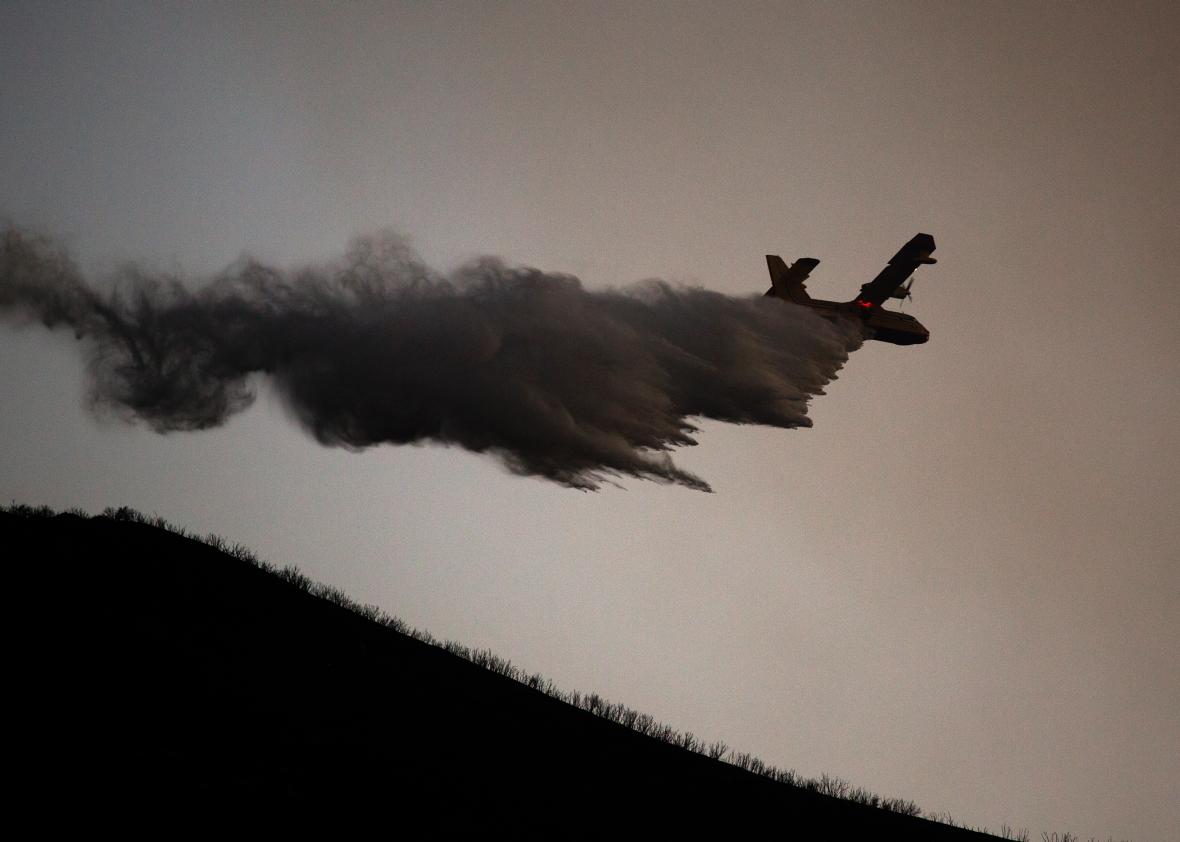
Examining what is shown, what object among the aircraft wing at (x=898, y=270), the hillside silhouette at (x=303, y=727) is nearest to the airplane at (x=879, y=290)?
the aircraft wing at (x=898, y=270)

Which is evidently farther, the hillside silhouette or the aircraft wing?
the aircraft wing

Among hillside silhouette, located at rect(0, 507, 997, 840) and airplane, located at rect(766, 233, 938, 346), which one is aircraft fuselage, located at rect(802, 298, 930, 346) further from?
hillside silhouette, located at rect(0, 507, 997, 840)

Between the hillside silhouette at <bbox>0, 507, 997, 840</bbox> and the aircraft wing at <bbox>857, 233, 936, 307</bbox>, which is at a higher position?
the aircraft wing at <bbox>857, 233, 936, 307</bbox>

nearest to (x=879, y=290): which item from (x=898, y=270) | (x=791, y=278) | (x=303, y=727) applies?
(x=898, y=270)

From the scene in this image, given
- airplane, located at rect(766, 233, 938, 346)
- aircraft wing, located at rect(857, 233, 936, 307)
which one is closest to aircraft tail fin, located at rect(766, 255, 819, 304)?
airplane, located at rect(766, 233, 938, 346)

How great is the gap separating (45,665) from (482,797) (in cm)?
840

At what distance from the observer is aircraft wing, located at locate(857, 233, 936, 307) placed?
41.7 meters

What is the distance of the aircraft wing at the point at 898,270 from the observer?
1641 inches

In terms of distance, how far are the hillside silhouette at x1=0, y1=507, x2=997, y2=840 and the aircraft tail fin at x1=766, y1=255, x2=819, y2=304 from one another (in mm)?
20052

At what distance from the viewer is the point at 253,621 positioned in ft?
82.6

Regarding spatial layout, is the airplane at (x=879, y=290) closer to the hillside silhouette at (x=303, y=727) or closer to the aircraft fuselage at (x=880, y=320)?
the aircraft fuselage at (x=880, y=320)

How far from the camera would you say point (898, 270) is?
138 feet

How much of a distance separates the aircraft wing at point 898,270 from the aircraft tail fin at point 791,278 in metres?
2.64

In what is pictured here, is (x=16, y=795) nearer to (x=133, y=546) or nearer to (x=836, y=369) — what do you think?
(x=133, y=546)
